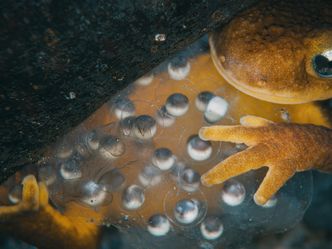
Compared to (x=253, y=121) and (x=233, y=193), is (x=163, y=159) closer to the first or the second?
(x=233, y=193)

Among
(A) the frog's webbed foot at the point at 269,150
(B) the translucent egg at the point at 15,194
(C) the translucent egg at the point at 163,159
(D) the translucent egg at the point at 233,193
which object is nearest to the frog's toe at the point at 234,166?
(A) the frog's webbed foot at the point at 269,150

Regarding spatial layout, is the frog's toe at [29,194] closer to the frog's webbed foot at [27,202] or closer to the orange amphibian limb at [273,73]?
the frog's webbed foot at [27,202]

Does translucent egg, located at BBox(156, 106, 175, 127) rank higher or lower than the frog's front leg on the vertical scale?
higher

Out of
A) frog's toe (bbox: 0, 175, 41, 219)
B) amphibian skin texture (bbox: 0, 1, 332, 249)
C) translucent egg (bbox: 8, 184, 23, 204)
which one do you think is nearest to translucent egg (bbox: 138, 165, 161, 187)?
amphibian skin texture (bbox: 0, 1, 332, 249)

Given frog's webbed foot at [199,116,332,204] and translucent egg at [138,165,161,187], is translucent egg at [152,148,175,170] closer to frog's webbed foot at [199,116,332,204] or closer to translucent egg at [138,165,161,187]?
translucent egg at [138,165,161,187]

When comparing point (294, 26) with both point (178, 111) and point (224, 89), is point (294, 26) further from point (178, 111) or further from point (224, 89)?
point (178, 111)

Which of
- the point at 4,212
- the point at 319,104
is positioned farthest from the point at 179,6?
the point at 4,212

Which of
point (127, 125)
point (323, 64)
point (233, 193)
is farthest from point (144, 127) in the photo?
point (323, 64)
